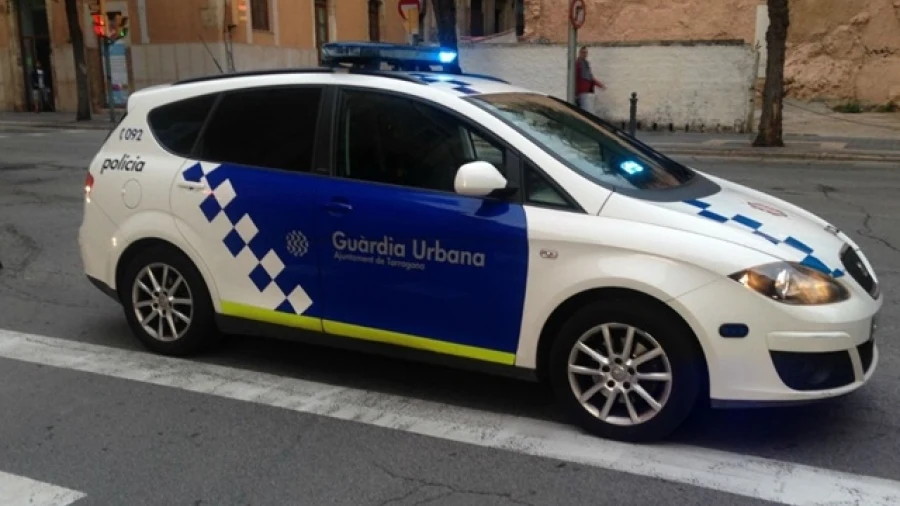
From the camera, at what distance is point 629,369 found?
162 inches

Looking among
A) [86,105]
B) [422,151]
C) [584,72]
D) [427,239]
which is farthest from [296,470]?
[86,105]

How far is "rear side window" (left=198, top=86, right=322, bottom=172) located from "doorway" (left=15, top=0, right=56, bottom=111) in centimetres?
3194

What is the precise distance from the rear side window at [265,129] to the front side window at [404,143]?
23cm

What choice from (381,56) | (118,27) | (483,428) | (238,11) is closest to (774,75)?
(381,56)

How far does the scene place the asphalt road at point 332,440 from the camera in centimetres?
376

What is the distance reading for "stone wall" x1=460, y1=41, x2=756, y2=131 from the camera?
21.3 m

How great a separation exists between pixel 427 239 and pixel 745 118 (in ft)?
60.7

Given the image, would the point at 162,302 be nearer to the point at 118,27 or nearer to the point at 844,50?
the point at 844,50

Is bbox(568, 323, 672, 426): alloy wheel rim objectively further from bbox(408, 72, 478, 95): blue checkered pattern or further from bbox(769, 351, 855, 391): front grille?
bbox(408, 72, 478, 95): blue checkered pattern

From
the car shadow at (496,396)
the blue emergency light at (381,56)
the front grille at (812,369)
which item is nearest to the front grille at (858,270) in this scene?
the front grille at (812,369)

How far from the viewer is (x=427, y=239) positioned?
4488 mm

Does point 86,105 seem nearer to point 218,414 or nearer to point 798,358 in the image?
point 218,414

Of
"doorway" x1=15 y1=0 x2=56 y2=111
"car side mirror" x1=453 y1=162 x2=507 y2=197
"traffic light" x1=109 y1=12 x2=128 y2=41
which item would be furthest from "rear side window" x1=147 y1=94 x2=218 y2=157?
"doorway" x1=15 y1=0 x2=56 y2=111

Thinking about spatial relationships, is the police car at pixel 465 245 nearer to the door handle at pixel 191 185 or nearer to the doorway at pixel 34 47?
the door handle at pixel 191 185
